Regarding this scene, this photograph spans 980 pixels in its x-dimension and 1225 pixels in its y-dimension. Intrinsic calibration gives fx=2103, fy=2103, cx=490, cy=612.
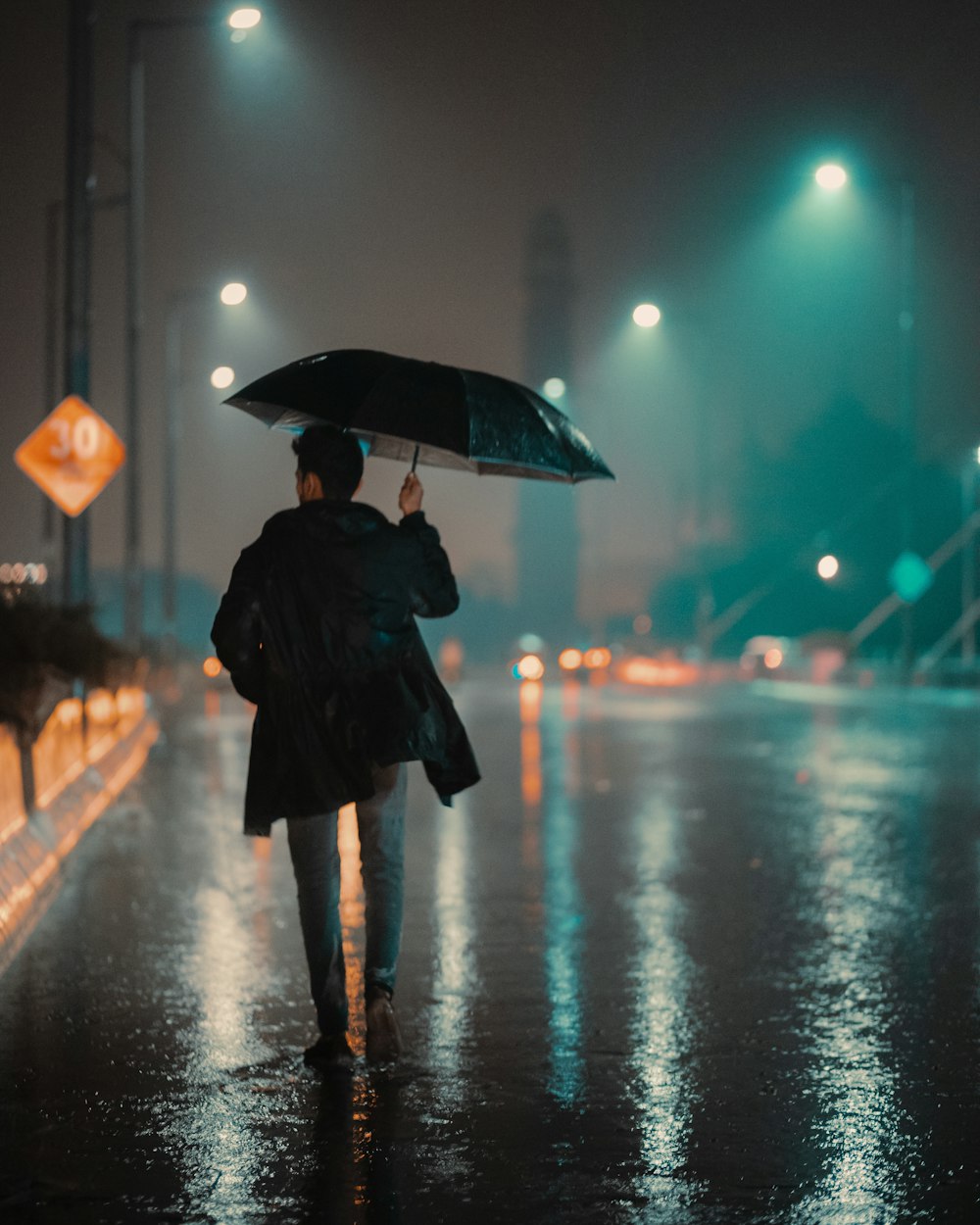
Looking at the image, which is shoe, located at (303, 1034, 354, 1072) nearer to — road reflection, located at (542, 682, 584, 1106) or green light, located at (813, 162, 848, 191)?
road reflection, located at (542, 682, 584, 1106)

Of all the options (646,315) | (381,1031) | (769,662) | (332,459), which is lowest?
(381,1031)

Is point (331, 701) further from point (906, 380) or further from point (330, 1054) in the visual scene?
point (906, 380)

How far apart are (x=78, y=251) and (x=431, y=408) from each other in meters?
13.2

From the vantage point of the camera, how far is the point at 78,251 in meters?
19.4

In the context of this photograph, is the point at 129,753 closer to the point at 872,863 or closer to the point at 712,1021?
the point at 872,863

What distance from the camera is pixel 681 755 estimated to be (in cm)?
2388

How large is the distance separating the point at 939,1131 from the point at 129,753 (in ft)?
57.1

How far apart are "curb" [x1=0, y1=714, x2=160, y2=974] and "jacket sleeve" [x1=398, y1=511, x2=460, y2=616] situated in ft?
9.37

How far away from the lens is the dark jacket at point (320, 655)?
6492 millimetres

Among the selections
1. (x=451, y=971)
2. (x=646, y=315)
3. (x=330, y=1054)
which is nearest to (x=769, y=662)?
(x=646, y=315)

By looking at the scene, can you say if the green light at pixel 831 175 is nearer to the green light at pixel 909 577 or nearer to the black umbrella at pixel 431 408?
the green light at pixel 909 577

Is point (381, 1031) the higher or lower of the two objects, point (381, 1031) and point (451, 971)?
the higher

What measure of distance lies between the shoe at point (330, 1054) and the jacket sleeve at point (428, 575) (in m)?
1.35

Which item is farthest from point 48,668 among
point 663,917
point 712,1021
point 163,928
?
point 712,1021
